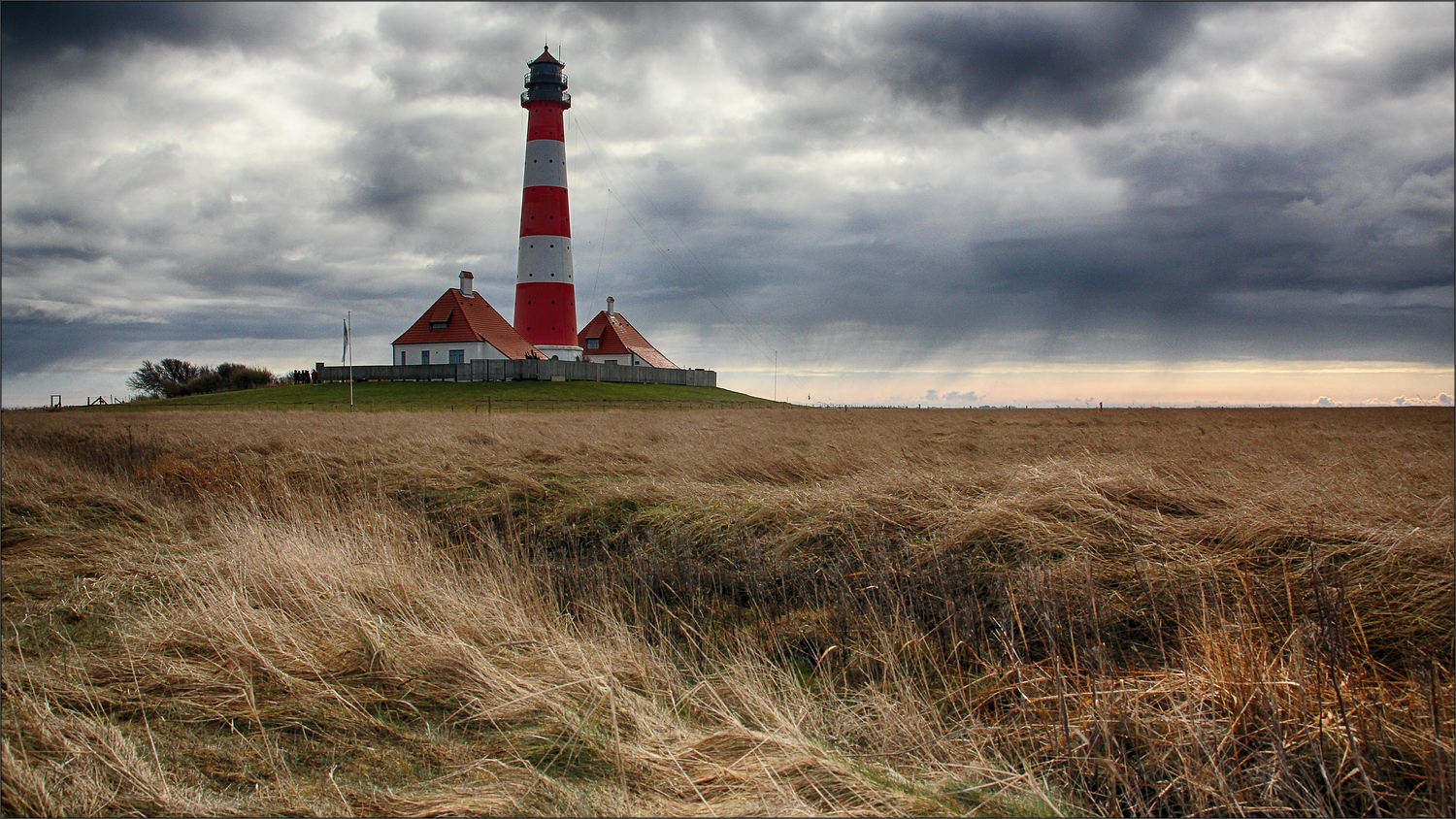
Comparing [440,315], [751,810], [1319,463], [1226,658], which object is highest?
[440,315]

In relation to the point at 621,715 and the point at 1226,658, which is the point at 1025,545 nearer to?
the point at 1226,658

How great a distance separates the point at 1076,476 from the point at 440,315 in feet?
175

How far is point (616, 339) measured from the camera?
210 feet

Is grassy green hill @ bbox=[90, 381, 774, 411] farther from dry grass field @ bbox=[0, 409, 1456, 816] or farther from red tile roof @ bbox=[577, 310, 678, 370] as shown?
dry grass field @ bbox=[0, 409, 1456, 816]

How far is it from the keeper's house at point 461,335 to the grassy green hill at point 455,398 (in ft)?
16.3

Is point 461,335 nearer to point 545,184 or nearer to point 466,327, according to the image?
point 466,327

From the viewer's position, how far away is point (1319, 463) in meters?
11.6

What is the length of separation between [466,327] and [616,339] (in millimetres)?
13085

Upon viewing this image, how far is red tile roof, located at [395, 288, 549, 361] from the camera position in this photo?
54.5 m

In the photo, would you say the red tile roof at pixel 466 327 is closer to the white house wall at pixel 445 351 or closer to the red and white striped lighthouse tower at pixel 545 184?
the white house wall at pixel 445 351

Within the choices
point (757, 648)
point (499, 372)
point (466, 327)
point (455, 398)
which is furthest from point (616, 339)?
point (757, 648)

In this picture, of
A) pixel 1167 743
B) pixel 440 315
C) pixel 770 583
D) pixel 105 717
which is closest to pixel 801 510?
pixel 770 583

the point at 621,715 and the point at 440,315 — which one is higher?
the point at 440,315

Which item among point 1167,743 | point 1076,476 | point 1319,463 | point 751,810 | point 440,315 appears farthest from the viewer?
point 440,315
